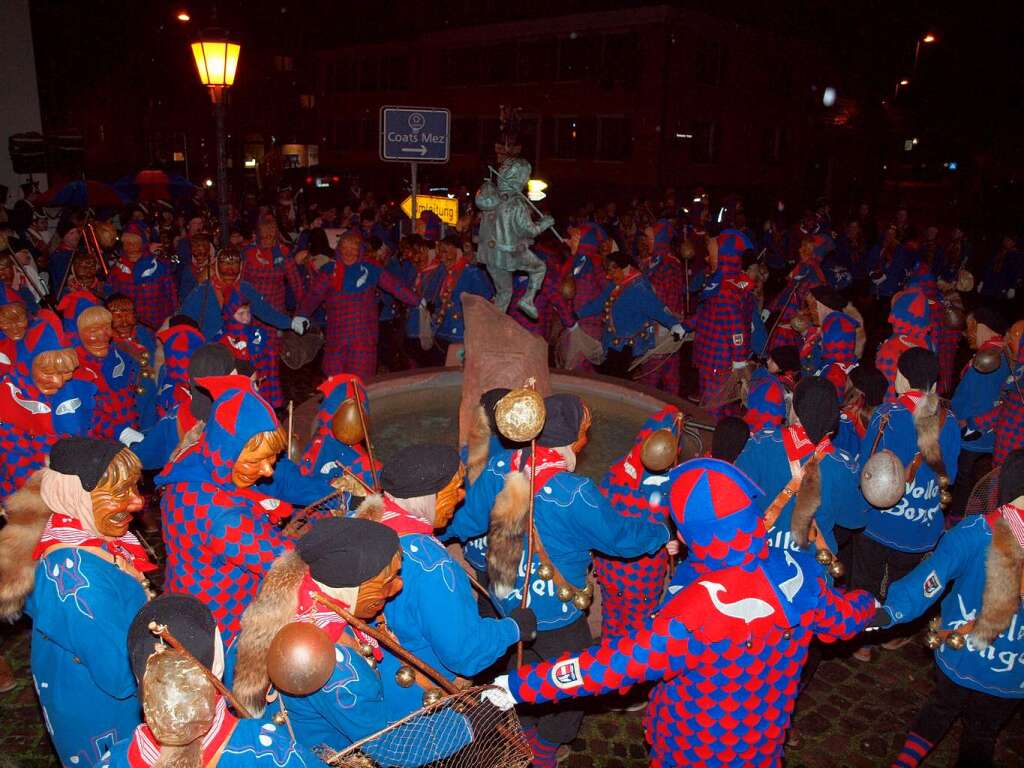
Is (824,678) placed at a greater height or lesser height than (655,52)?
lesser

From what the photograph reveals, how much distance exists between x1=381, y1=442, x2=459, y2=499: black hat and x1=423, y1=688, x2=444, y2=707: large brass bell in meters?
0.79

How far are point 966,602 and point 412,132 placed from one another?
674 cm

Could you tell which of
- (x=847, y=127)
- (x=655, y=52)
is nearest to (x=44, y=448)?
(x=655, y=52)

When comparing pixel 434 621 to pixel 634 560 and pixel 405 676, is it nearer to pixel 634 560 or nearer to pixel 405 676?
pixel 405 676

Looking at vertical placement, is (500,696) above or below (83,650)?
below

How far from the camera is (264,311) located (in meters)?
8.23

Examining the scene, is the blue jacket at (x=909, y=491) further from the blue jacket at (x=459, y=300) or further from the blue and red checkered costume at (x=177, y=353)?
the blue jacket at (x=459, y=300)

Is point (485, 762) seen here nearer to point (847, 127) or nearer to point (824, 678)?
point (824, 678)

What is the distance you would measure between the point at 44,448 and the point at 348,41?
38347mm

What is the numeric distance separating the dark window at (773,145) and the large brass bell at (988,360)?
28105mm

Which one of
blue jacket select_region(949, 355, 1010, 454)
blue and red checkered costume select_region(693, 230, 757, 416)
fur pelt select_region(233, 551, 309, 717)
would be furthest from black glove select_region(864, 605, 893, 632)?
blue and red checkered costume select_region(693, 230, 757, 416)

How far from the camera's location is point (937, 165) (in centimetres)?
3972

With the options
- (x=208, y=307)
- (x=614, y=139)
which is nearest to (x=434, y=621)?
(x=208, y=307)

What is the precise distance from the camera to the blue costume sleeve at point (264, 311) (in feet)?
26.6
